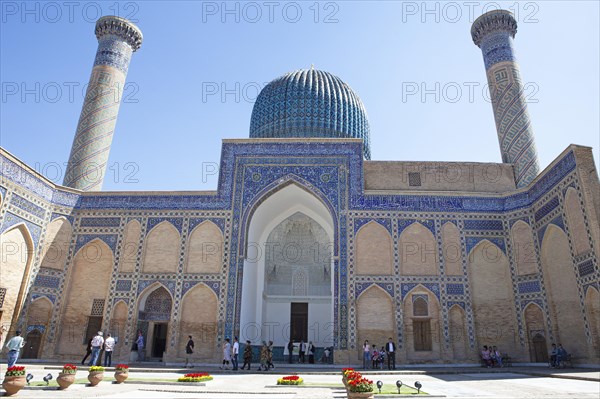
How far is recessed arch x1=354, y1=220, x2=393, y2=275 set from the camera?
409 inches

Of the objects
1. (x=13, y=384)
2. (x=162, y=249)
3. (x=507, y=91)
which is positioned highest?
(x=507, y=91)

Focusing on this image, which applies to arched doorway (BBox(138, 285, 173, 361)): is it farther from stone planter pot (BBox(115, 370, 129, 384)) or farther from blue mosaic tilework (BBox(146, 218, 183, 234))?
stone planter pot (BBox(115, 370, 129, 384))

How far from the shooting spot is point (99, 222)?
36.1 ft

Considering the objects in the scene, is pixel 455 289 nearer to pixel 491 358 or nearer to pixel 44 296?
pixel 491 358

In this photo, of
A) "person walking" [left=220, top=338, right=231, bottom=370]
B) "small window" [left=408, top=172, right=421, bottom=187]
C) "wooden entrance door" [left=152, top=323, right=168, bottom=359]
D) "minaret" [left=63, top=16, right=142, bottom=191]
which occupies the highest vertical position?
"minaret" [left=63, top=16, right=142, bottom=191]

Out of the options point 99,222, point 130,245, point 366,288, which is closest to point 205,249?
point 130,245

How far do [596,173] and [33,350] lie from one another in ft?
38.4

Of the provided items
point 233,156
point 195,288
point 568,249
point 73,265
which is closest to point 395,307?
point 568,249

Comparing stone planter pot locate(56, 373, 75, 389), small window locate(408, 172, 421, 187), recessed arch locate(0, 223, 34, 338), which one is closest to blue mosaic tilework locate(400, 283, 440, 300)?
small window locate(408, 172, 421, 187)

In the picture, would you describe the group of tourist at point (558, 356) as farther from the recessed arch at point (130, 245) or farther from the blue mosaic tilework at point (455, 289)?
the recessed arch at point (130, 245)

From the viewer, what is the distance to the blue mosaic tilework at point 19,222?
905 centimetres

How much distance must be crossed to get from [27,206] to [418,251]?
8.65 meters

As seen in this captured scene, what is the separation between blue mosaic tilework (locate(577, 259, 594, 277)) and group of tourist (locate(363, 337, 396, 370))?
145 inches

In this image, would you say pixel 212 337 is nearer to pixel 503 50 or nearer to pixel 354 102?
pixel 354 102
